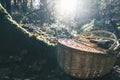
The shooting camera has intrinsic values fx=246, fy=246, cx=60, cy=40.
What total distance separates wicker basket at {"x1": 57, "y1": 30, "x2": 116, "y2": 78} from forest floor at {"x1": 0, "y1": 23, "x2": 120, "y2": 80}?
370 millimetres

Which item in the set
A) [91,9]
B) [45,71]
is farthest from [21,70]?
[91,9]

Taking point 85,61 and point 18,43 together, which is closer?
point 85,61

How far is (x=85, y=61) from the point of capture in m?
5.08

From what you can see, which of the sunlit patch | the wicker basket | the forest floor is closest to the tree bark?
the forest floor

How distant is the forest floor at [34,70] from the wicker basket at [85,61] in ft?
1.21

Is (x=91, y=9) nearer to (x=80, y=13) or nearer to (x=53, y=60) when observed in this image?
(x=80, y=13)

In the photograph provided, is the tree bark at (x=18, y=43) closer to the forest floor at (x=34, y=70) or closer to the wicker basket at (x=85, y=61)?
the forest floor at (x=34, y=70)

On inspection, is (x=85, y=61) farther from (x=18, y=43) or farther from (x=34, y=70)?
(x=18, y=43)

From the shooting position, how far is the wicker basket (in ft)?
16.5

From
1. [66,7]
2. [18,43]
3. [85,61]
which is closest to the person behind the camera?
[85,61]

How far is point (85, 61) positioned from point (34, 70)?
59.3 inches

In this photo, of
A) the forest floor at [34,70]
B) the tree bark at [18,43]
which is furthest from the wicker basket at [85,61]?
the tree bark at [18,43]

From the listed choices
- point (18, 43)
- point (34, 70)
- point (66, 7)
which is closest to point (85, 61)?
point (34, 70)

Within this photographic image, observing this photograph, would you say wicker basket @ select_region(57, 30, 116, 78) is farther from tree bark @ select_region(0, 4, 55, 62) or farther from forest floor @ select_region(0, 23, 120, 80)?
tree bark @ select_region(0, 4, 55, 62)
